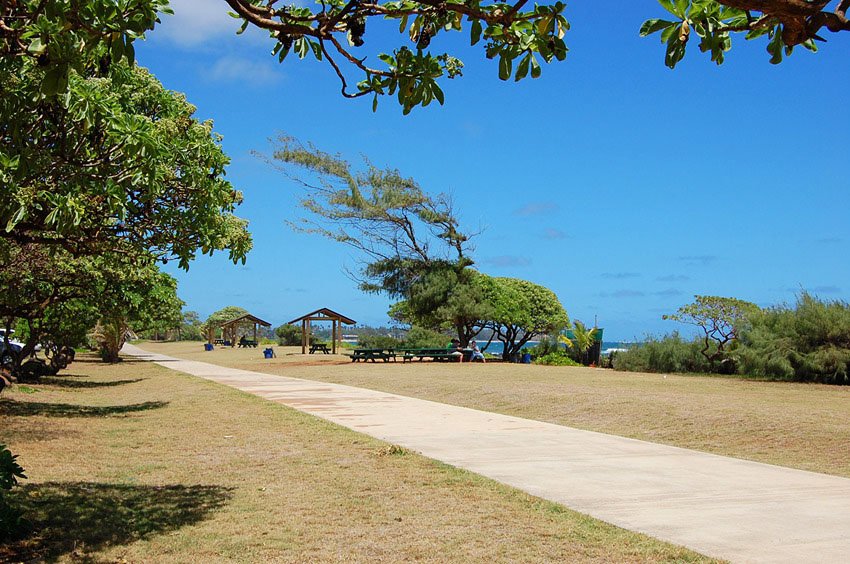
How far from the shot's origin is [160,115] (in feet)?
37.4

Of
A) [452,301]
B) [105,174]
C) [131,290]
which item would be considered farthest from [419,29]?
[452,301]

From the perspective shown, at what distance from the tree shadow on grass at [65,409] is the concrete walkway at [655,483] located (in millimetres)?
5083

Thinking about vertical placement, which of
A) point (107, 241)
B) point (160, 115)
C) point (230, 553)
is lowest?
point (230, 553)

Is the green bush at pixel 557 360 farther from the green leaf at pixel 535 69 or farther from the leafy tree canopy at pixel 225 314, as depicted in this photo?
the leafy tree canopy at pixel 225 314

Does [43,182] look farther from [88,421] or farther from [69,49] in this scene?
[88,421]

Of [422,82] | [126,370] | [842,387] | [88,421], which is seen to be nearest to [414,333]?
[126,370]

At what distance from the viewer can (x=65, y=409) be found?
16.2 meters

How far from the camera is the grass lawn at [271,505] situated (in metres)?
5.62

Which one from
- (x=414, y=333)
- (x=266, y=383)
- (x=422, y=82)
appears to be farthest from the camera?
(x=414, y=333)

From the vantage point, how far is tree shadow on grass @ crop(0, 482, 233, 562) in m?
5.75

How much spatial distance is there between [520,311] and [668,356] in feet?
40.4

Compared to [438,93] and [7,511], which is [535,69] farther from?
[7,511]

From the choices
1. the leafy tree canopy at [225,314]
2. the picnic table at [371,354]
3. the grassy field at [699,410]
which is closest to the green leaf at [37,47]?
the grassy field at [699,410]

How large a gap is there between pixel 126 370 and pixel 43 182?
26669mm
